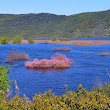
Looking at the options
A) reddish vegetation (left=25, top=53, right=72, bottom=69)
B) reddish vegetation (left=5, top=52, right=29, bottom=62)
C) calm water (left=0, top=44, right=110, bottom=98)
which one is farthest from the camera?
reddish vegetation (left=5, top=52, right=29, bottom=62)

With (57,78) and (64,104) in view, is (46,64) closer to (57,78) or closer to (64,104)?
(57,78)

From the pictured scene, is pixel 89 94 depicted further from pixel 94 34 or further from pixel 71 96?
pixel 94 34

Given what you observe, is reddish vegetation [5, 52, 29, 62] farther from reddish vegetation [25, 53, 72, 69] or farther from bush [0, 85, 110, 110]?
bush [0, 85, 110, 110]

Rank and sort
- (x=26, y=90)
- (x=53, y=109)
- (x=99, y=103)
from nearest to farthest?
(x=53, y=109)
(x=99, y=103)
(x=26, y=90)

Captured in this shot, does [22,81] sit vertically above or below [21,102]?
below

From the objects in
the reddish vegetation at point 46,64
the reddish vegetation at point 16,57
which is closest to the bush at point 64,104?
the reddish vegetation at point 46,64

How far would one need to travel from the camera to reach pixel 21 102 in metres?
10.1

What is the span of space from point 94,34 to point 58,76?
14896cm

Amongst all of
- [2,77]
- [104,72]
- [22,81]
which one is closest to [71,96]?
[2,77]

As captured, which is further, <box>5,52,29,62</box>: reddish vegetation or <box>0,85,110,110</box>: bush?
<box>5,52,29,62</box>: reddish vegetation

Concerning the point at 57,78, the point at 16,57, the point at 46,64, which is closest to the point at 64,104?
the point at 57,78

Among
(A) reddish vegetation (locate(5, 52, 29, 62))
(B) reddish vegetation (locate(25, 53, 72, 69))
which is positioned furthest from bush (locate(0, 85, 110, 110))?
(A) reddish vegetation (locate(5, 52, 29, 62))

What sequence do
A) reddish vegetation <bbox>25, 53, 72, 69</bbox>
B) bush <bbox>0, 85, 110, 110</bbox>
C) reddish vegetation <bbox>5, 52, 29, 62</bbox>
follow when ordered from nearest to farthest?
1. bush <bbox>0, 85, 110, 110</bbox>
2. reddish vegetation <bbox>25, 53, 72, 69</bbox>
3. reddish vegetation <bbox>5, 52, 29, 62</bbox>

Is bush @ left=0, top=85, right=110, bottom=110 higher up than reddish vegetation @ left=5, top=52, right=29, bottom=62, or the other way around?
bush @ left=0, top=85, right=110, bottom=110
